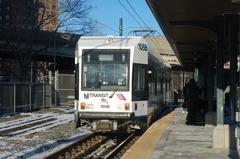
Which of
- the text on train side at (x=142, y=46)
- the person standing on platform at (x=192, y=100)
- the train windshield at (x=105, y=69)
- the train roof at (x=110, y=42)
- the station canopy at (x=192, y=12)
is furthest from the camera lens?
the person standing on platform at (x=192, y=100)

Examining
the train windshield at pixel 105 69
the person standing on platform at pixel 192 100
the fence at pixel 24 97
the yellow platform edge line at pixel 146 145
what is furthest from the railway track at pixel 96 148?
the fence at pixel 24 97

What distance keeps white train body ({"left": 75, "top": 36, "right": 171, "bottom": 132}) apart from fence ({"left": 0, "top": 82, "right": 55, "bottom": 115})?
8680 millimetres

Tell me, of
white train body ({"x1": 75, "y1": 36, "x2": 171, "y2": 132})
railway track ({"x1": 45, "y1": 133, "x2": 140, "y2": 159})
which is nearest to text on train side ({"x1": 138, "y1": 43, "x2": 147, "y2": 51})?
white train body ({"x1": 75, "y1": 36, "x2": 171, "y2": 132})

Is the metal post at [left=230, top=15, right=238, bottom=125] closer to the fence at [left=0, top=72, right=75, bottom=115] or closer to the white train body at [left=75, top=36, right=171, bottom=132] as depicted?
the white train body at [left=75, top=36, right=171, bottom=132]

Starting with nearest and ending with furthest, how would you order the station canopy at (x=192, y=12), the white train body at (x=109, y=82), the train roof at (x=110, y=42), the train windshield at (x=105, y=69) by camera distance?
the station canopy at (x=192, y=12) → the white train body at (x=109, y=82) → the train windshield at (x=105, y=69) → the train roof at (x=110, y=42)

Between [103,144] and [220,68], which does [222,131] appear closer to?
[220,68]

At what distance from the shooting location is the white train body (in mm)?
11820

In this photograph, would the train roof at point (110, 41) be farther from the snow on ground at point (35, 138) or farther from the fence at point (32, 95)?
the fence at point (32, 95)

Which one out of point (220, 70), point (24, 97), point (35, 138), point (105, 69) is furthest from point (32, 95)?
point (220, 70)

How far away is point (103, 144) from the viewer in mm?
12727

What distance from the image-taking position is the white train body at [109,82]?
1182 centimetres

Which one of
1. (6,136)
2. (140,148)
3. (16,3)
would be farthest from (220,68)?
(16,3)

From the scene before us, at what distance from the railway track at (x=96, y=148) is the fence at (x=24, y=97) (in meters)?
7.65

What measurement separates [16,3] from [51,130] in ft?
70.6
